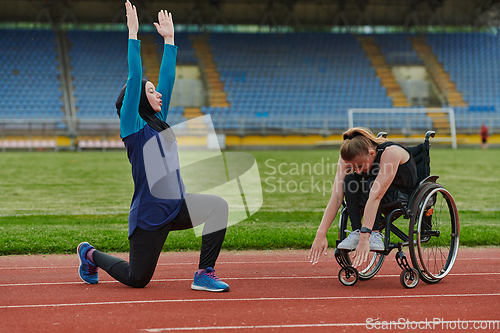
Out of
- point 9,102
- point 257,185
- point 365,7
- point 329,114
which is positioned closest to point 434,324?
point 257,185

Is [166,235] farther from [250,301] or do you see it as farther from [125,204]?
[125,204]

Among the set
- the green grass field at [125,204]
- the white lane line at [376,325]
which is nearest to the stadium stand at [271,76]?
the green grass field at [125,204]

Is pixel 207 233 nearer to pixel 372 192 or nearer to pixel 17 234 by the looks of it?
pixel 372 192

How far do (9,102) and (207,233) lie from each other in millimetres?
26656

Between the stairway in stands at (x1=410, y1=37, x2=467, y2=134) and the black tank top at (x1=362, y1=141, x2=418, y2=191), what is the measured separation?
25.1 metres

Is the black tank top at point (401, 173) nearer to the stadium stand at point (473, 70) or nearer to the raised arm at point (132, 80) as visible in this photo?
the raised arm at point (132, 80)

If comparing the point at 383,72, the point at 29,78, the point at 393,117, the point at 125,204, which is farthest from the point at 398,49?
the point at 125,204

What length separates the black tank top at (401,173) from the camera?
408cm

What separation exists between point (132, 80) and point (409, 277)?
2.65 metres

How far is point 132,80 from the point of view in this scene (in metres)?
3.65

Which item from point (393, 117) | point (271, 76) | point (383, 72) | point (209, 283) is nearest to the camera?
point (209, 283)

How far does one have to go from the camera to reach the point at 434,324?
335cm

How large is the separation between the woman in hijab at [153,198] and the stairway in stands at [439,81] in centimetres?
2584

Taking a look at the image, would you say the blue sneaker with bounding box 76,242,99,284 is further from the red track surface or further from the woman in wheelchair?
the woman in wheelchair
